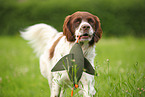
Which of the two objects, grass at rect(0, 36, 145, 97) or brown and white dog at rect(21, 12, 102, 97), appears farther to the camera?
brown and white dog at rect(21, 12, 102, 97)

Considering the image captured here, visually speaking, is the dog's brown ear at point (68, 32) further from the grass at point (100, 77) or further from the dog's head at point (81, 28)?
the grass at point (100, 77)

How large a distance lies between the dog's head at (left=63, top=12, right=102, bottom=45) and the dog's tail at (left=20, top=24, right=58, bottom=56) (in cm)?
123

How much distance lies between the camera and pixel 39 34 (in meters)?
4.33

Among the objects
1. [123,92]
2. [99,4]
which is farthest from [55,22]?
[123,92]

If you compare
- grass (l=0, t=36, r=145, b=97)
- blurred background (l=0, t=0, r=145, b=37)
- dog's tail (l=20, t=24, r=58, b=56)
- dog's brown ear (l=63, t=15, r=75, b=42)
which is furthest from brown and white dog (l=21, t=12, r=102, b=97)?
blurred background (l=0, t=0, r=145, b=37)

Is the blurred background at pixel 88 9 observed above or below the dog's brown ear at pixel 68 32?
above

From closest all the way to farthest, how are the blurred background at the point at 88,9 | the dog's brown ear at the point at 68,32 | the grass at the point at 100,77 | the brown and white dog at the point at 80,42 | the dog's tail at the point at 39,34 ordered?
the grass at the point at 100,77, the brown and white dog at the point at 80,42, the dog's brown ear at the point at 68,32, the dog's tail at the point at 39,34, the blurred background at the point at 88,9

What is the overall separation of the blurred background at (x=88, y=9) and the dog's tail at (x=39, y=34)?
21.0 feet

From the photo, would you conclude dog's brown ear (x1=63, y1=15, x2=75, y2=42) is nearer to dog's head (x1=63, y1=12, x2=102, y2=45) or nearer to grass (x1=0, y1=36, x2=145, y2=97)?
dog's head (x1=63, y1=12, x2=102, y2=45)

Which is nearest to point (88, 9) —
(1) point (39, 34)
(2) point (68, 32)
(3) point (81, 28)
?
(1) point (39, 34)

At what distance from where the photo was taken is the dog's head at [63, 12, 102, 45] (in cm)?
267

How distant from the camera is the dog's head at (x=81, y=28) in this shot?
267cm

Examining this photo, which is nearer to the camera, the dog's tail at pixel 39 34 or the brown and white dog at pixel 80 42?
the brown and white dog at pixel 80 42

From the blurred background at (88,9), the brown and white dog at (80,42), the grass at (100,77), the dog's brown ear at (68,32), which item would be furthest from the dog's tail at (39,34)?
the blurred background at (88,9)
